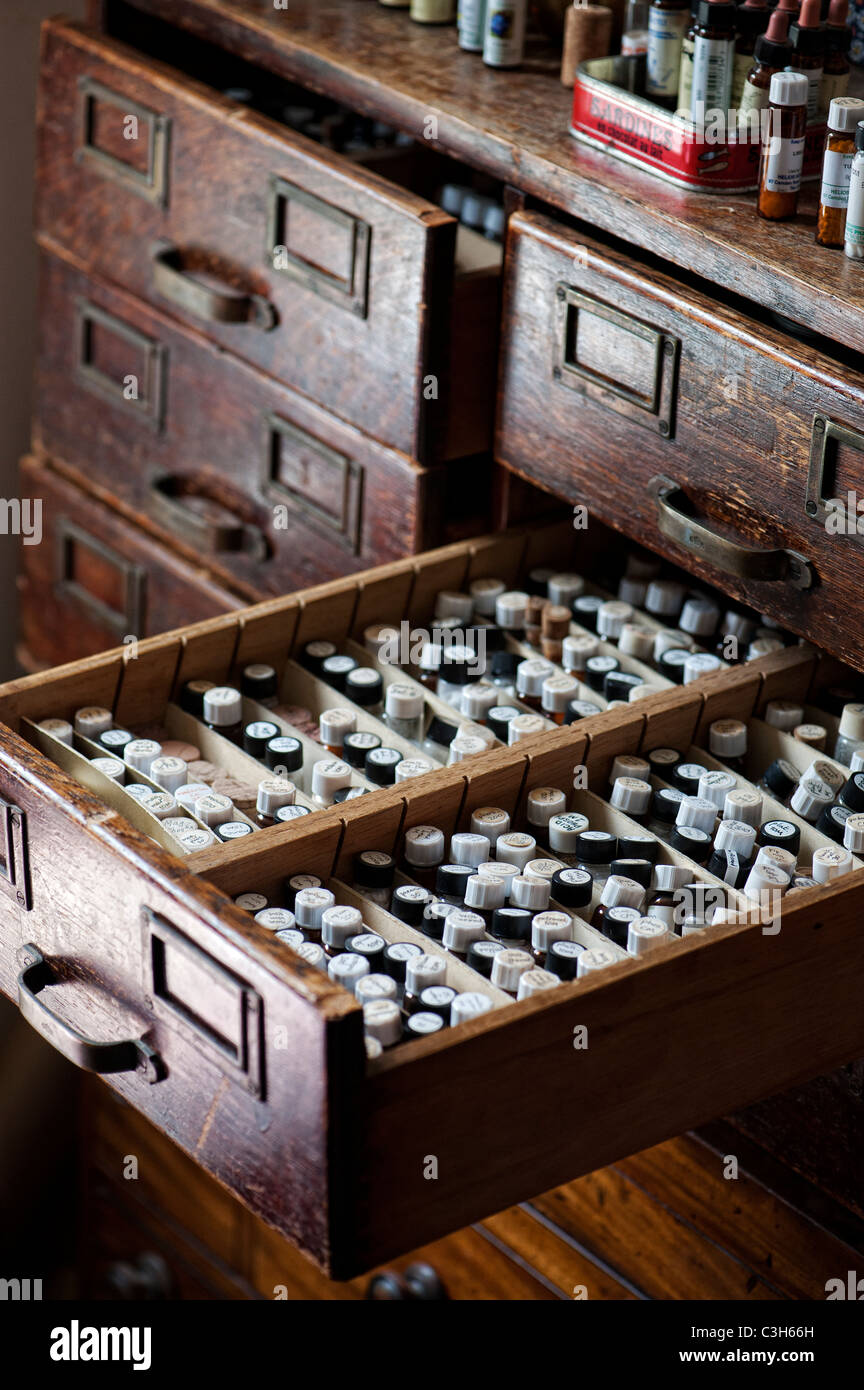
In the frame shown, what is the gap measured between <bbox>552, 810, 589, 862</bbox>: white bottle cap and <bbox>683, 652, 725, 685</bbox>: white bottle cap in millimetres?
234

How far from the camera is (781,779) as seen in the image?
4.31 feet

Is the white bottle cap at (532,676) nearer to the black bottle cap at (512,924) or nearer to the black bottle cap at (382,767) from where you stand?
the black bottle cap at (382,767)

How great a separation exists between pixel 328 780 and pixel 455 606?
0.28 meters

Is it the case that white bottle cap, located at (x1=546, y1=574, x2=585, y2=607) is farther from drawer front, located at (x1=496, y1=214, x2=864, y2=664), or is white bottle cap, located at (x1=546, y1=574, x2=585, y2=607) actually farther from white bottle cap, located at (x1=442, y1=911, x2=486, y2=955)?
white bottle cap, located at (x1=442, y1=911, x2=486, y2=955)

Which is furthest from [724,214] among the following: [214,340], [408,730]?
[214,340]

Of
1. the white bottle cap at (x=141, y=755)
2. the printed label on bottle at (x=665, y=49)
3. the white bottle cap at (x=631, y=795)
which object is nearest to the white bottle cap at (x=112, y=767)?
the white bottle cap at (x=141, y=755)

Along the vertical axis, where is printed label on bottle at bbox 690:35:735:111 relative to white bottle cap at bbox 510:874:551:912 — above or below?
above

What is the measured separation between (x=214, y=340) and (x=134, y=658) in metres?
0.50

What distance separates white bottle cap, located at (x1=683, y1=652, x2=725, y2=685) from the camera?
144cm

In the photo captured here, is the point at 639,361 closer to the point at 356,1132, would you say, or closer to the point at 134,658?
the point at 134,658

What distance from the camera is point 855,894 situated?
43.9 inches

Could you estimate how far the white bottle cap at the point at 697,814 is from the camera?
126 cm

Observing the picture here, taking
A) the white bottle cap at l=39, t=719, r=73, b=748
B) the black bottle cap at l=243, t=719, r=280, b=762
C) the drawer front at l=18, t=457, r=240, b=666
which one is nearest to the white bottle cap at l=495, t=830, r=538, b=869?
the black bottle cap at l=243, t=719, r=280, b=762

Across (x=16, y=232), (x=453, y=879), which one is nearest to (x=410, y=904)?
(x=453, y=879)
